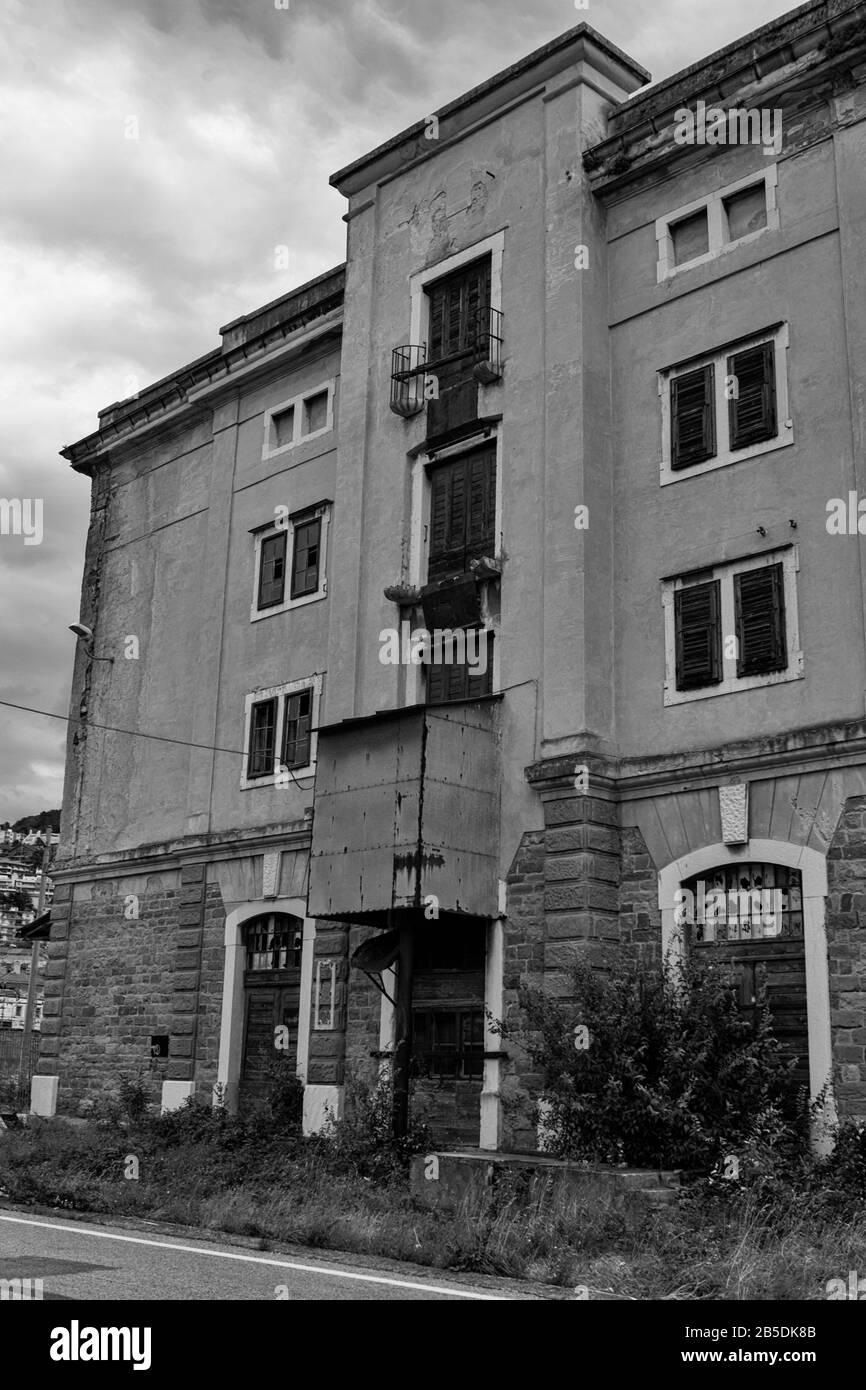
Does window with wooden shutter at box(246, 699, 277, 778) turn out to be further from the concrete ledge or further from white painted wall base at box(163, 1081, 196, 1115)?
the concrete ledge

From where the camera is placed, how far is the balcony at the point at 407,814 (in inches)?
748

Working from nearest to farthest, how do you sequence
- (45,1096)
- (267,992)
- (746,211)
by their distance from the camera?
1. (746,211)
2. (267,992)
3. (45,1096)

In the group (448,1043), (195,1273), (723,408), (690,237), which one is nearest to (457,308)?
(690,237)

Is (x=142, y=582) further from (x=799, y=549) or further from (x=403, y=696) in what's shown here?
(x=799, y=549)

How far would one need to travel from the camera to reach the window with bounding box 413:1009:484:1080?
19750 millimetres

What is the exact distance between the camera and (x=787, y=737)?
17.5m

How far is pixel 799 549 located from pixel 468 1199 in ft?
29.0

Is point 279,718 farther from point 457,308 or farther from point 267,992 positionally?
point 457,308

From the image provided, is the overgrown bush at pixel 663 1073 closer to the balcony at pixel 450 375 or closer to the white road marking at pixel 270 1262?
the white road marking at pixel 270 1262

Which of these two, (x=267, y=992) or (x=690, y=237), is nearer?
(x=690, y=237)

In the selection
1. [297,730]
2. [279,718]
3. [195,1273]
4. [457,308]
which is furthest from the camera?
[279,718]

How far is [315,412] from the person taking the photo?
2644 cm

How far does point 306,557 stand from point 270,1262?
1493 cm

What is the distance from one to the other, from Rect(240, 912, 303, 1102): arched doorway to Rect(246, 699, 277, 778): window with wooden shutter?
2572 millimetres
